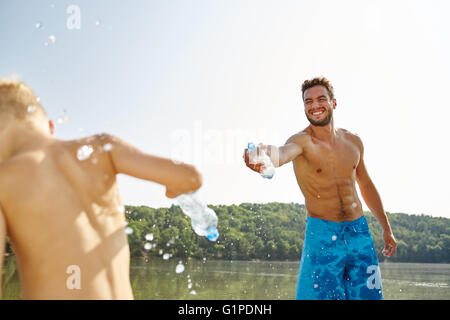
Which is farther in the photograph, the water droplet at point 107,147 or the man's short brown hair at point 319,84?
the man's short brown hair at point 319,84

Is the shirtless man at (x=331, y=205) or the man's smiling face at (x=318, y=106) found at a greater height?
the man's smiling face at (x=318, y=106)

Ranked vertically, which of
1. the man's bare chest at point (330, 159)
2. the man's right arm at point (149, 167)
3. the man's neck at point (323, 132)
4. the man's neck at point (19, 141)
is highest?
the man's neck at point (323, 132)

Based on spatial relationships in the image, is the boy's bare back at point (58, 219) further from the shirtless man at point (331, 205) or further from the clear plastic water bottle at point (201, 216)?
the shirtless man at point (331, 205)

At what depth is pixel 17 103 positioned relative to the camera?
176cm

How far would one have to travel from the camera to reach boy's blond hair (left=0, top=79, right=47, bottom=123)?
174cm

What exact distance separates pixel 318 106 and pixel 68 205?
3.35 m

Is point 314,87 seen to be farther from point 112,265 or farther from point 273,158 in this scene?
point 112,265

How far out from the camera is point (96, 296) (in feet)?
5.21

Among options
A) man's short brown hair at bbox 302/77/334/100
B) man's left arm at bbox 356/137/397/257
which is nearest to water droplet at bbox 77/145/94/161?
man's short brown hair at bbox 302/77/334/100

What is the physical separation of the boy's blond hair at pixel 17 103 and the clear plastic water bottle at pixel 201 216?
892mm

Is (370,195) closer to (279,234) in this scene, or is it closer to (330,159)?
(330,159)

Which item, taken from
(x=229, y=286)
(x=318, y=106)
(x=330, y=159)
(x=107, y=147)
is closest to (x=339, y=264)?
(x=330, y=159)

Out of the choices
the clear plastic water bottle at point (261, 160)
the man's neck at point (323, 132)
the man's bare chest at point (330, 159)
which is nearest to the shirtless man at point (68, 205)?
the clear plastic water bottle at point (261, 160)

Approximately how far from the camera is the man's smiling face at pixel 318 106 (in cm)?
439
